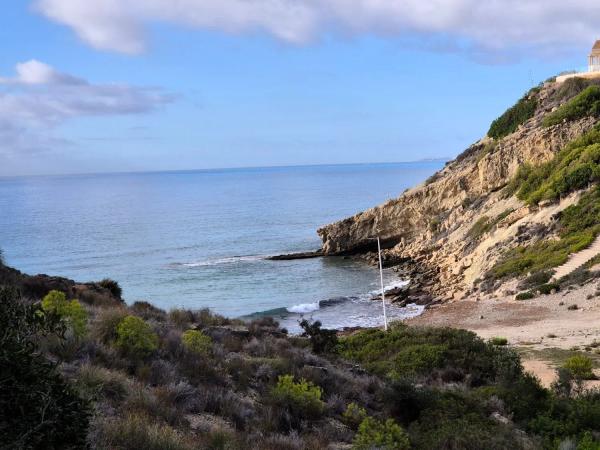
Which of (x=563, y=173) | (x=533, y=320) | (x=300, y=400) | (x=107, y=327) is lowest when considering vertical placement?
(x=533, y=320)

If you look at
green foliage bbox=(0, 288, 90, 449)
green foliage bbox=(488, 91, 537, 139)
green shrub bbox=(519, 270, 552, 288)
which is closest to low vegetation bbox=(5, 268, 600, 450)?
green foliage bbox=(0, 288, 90, 449)

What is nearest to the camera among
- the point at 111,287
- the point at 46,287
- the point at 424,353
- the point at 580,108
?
the point at 424,353

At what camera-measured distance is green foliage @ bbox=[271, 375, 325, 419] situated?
848 centimetres

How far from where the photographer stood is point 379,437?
7570 millimetres

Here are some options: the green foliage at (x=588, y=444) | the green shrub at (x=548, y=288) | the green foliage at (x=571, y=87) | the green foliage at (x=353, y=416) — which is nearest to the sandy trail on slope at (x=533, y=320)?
the green shrub at (x=548, y=288)

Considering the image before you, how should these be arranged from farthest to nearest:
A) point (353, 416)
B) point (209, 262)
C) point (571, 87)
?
point (571, 87) → point (209, 262) → point (353, 416)

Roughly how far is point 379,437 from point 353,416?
53.4 inches

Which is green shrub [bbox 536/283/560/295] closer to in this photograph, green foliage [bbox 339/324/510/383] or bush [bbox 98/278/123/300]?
green foliage [bbox 339/324/510/383]

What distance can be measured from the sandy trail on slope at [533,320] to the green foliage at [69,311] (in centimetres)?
1188

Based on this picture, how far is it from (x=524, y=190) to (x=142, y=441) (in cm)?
4345

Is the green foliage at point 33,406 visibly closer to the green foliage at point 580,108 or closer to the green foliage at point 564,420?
the green foliage at point 564,420

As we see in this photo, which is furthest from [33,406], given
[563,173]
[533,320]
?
[563,173]

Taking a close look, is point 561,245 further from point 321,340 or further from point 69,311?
point 69,311

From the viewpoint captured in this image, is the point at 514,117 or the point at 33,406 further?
the point at 514,117
